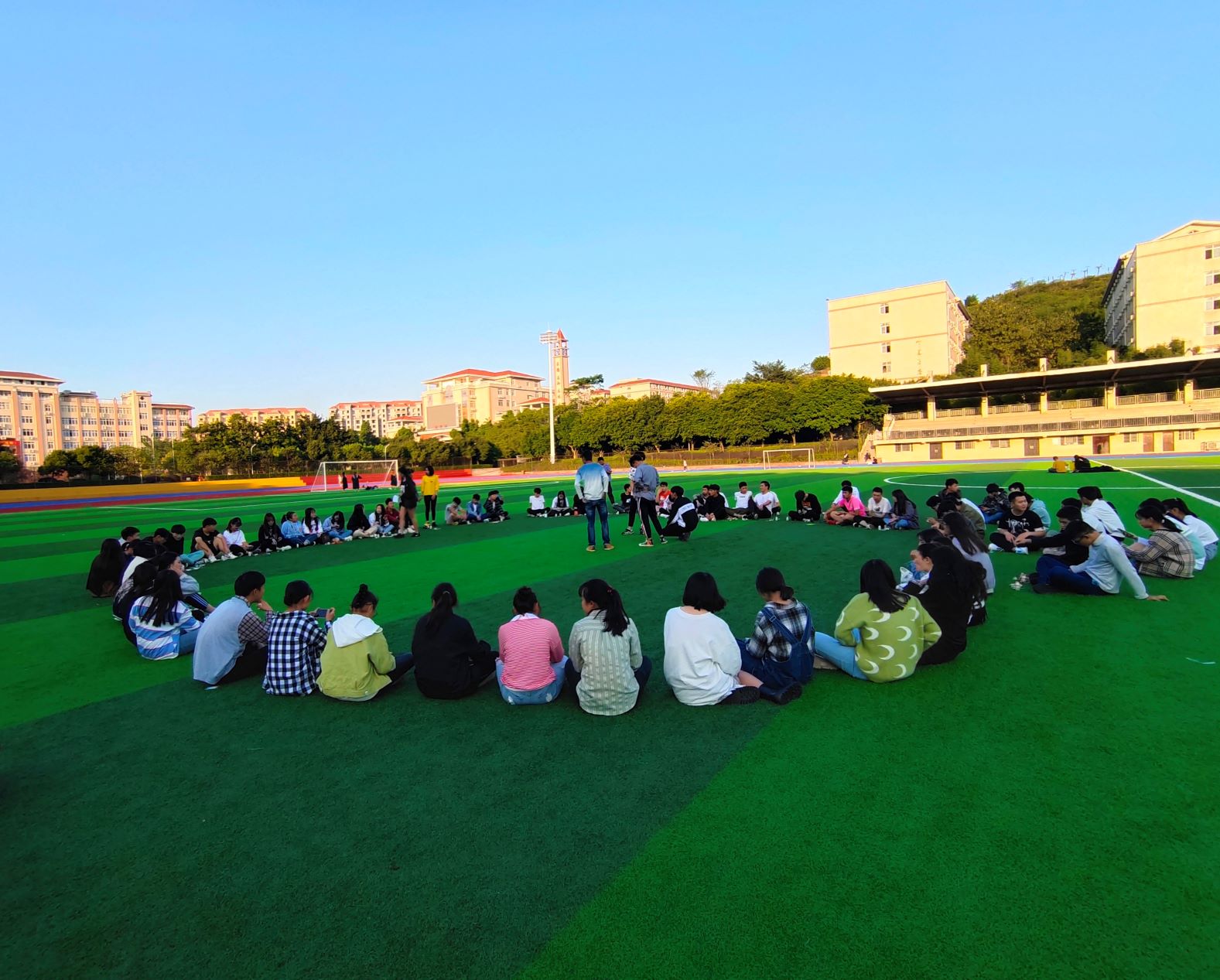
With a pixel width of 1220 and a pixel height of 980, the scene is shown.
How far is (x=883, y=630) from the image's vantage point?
5.35 m

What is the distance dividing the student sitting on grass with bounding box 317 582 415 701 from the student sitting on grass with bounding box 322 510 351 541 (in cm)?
1250

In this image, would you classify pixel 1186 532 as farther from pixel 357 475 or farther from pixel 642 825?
pixel 357 475

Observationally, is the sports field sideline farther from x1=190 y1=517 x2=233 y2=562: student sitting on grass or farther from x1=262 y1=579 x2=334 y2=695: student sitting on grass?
x1=190 y1=517 x2=233 y2=562: student sitting on grass

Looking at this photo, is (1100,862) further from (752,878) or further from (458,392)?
(458,392)

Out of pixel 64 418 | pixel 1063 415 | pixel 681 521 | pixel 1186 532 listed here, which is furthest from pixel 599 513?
pixel 64 418

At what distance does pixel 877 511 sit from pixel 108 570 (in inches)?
564

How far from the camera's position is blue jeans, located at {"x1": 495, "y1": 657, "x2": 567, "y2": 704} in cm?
529

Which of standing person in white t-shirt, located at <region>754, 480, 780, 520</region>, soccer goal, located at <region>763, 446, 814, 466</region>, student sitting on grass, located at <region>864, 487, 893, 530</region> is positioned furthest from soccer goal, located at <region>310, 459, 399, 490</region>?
student sitting on grass, located at <region>864, 487, 893, 530</region>

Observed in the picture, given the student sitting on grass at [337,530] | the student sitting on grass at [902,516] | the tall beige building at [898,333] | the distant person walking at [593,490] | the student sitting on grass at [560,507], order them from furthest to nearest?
the tall beige building at [898,333]
the student sitting on grass at [560,507]
the student sitting on grass at [337,530]
the student sitting on grass at [902,516]
the distant person walking at [593,490]

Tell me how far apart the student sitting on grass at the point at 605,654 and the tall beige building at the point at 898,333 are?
87.5 metres

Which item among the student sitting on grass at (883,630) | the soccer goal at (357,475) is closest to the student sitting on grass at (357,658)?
the student sitting on grass at (883,630)

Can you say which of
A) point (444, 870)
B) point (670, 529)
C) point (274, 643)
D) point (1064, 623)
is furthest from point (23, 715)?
point (670, 529)

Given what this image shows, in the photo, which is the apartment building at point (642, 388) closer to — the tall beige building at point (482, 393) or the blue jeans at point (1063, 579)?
the tall beige building at point (482, 393)

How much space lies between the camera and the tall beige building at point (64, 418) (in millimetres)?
131125
